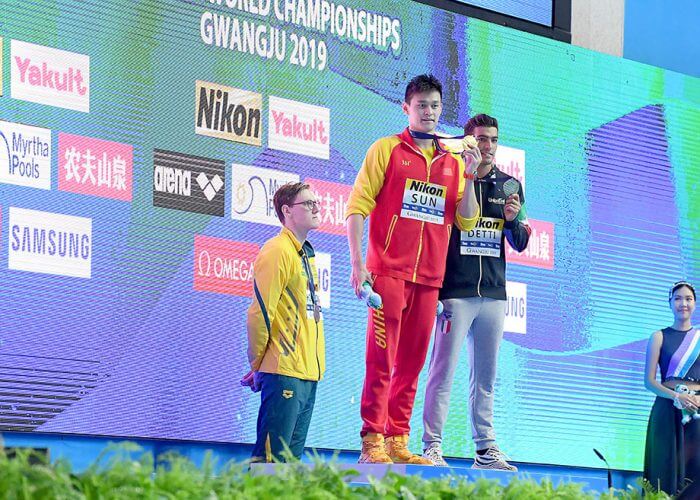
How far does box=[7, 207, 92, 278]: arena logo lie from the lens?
501 centimetres

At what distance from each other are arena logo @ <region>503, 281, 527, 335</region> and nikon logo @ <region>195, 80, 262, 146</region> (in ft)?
6.09

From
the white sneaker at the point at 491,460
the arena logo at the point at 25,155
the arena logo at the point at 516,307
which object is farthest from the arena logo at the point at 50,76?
the arena logo at the point at 516,307

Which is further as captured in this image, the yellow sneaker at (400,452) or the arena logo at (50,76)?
the arena logo at (50,76)

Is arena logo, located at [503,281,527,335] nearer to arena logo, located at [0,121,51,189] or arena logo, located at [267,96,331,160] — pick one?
arena logo, located at [267,96,331,160]

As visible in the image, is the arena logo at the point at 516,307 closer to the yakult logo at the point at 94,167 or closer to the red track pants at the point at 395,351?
the red track pants at the point at 395,351

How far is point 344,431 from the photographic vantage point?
239 inches

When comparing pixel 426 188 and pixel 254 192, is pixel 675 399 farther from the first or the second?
pixel 254 192

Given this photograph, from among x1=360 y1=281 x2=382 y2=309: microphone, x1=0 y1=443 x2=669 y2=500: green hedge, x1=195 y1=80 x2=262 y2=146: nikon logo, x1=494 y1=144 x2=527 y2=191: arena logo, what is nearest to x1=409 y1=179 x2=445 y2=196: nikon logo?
x1=360 y1=281 x2=382 y2=309: microphone

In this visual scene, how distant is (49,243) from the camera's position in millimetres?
5109

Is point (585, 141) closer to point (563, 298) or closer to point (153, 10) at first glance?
point (563, 298)

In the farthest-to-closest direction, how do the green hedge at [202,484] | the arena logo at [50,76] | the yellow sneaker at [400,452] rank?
the arena logo at [50,76] → the yellow sneaker at [400,452] → the green hedge at [202,484]

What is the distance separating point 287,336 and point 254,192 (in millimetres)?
1415

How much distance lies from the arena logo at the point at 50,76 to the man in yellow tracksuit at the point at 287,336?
46.4 inches

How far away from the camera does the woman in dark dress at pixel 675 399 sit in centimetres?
630
